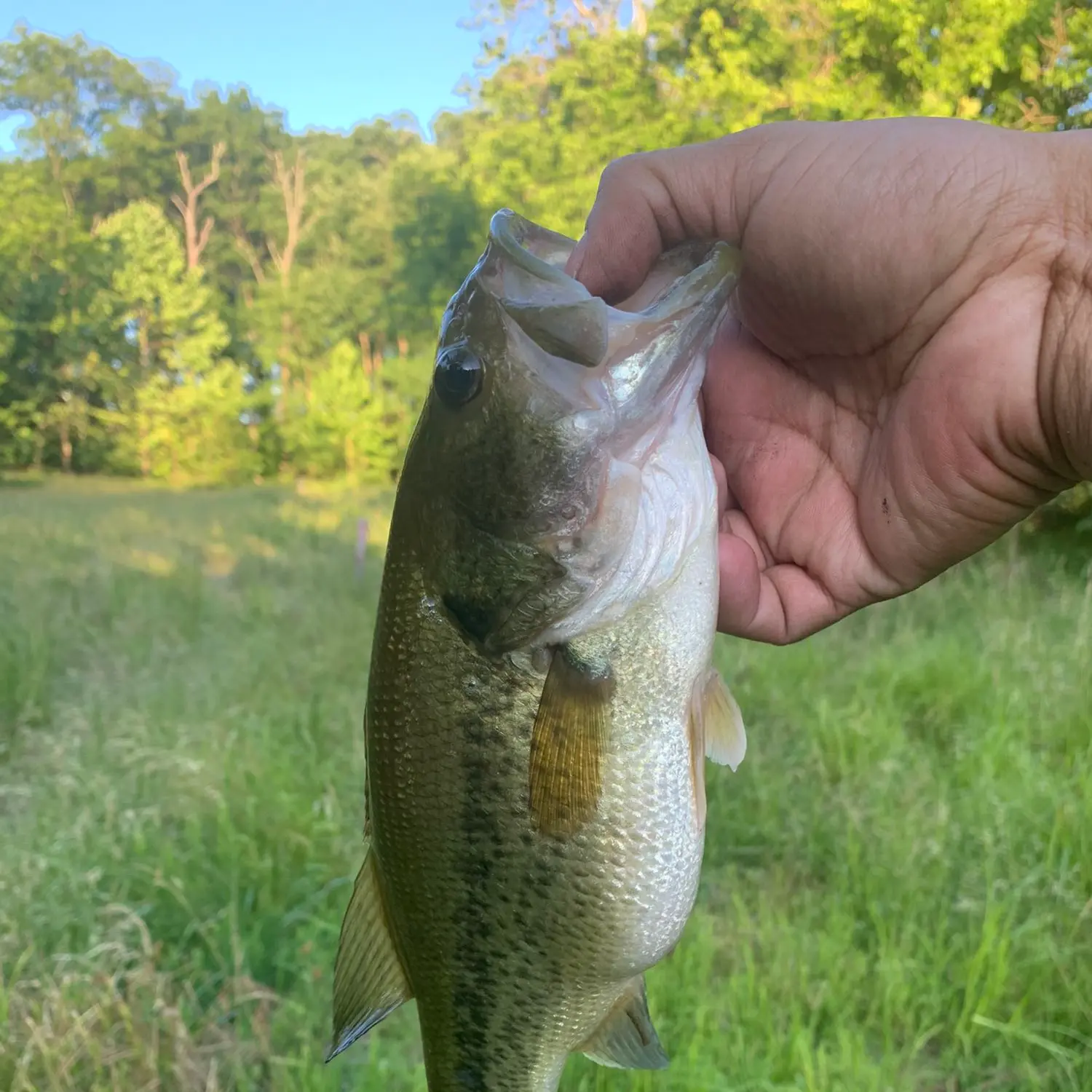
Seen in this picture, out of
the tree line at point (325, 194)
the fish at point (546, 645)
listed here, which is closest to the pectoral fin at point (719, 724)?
the fish at point (546, 645)

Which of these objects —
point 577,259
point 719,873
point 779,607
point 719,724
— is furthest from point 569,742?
point 719,873

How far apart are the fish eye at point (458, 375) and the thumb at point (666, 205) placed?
375 millimetres

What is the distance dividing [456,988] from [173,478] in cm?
2772

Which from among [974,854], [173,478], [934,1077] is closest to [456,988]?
[934,1077]

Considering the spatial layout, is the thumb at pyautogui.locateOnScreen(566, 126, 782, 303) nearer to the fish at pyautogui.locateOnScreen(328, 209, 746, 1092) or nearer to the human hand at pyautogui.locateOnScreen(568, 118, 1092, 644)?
the human hand at pyautogui.locateOnScreen(568, 118, 1092, 644)

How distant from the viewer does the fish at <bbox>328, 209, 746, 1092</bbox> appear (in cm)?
133

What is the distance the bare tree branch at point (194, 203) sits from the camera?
106ft

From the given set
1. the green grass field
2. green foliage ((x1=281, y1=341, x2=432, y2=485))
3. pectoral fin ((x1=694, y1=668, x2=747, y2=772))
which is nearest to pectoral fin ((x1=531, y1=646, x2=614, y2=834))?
pectoral fin ((x1=694, y1=668, x2=747, y2=772))

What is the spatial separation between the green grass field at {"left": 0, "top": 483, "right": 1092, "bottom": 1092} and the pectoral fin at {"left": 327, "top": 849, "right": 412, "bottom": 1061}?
1.14 m

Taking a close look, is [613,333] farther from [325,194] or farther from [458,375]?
[325,194]

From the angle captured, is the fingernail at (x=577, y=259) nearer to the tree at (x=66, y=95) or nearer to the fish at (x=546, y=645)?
the fish at (x=546, y=645)

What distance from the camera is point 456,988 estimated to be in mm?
1451

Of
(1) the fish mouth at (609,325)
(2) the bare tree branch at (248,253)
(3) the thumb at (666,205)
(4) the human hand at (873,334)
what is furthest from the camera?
(2) the bare tree branch at (248,253)

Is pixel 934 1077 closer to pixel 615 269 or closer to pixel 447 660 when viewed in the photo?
pixel 447 660
